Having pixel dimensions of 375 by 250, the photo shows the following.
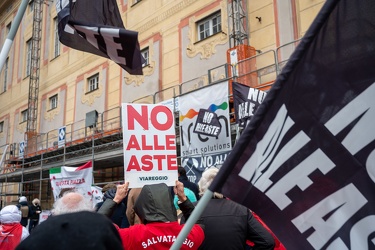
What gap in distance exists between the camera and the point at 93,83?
59.1 feet

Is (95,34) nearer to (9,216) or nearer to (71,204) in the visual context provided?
(71,204)

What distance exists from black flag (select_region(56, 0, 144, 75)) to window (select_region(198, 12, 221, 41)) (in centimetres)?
864

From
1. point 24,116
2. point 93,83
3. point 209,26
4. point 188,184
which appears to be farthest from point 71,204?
point 24,116

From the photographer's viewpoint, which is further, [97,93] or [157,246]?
[97,93]

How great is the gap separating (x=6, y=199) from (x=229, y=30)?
55.6ft

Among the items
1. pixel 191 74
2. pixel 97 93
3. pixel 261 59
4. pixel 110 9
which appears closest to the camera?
pixel 110 9

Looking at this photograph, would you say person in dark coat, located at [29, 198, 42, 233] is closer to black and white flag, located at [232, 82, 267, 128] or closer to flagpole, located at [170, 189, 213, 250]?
black and white flag, located at [232, 82, 267, 128]

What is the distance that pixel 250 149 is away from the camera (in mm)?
1666

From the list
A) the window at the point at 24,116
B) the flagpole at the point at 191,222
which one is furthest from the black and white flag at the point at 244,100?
the window at the point at 24,116

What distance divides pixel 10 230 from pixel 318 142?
11.7ft

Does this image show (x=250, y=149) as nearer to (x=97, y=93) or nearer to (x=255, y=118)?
(x=255, y=118)

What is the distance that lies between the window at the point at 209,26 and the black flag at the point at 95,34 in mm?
8642

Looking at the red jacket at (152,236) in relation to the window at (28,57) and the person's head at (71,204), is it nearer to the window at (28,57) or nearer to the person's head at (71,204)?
the person's head at (71,204)

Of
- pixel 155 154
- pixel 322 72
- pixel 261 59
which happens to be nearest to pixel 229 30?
pixel 261 59
